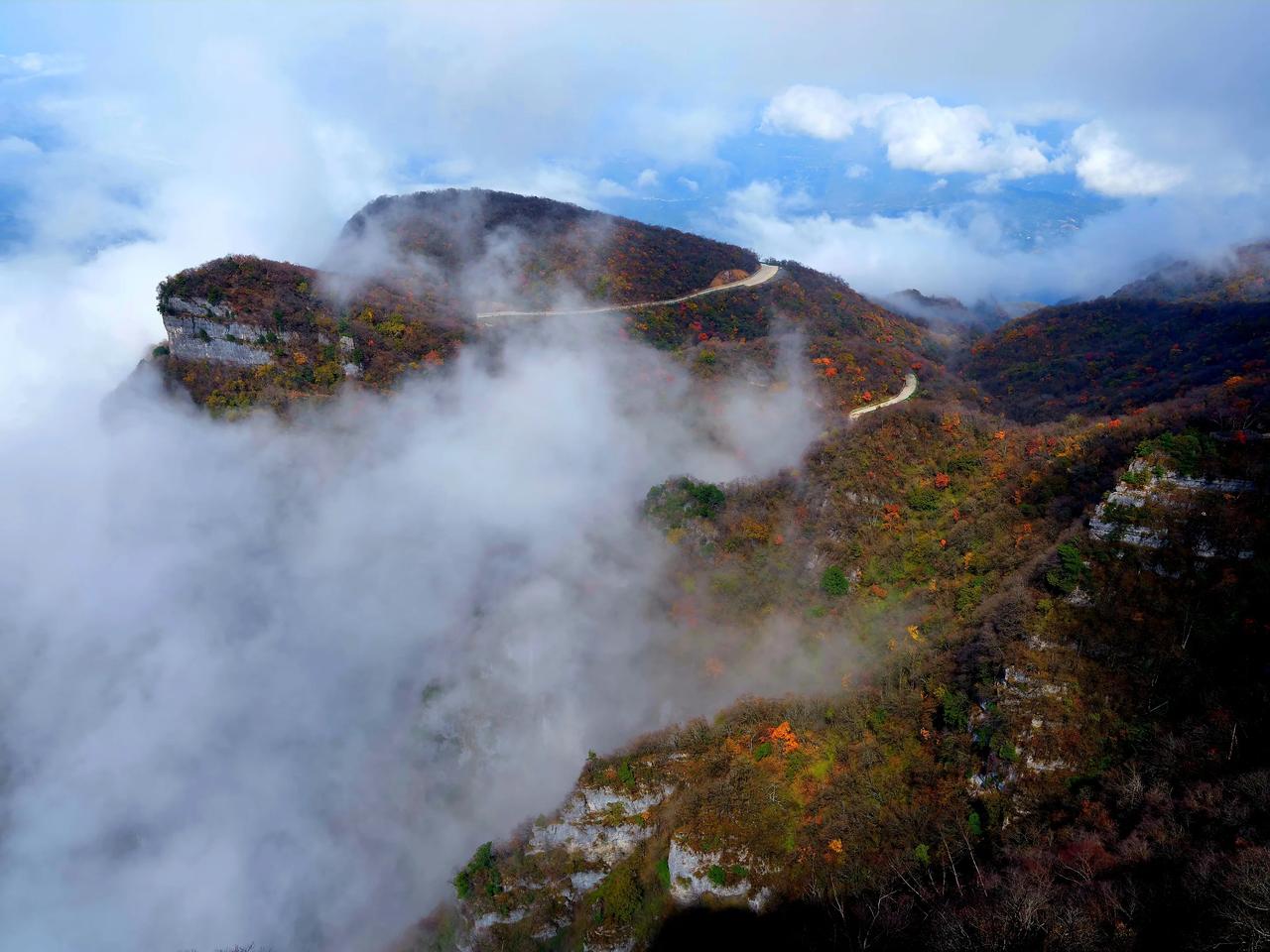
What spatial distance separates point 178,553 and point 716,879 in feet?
181

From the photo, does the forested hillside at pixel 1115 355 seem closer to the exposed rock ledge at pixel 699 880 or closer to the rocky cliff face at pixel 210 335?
A: the exposed rock ledge at pixel 699 880

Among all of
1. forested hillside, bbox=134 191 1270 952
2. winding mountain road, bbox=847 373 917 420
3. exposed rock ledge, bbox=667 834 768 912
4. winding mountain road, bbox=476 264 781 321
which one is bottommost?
exposed rock ledge, bbox=667 834 768 912

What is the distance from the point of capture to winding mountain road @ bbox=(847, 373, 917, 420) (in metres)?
66.3

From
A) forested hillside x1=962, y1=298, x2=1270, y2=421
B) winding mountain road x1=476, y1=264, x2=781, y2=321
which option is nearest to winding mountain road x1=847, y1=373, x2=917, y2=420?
forested hillside x1=962, y1=298, x2=1270, y2=421

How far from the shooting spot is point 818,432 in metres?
62.5

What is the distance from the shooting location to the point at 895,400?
7025 centimetres

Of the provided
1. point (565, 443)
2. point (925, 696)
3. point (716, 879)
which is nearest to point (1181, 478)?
point (925, 696)

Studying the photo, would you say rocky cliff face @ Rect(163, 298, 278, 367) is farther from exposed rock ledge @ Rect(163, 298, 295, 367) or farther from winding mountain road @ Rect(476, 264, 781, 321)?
winding mountain road @ Rect(476, 264, 781, 321)

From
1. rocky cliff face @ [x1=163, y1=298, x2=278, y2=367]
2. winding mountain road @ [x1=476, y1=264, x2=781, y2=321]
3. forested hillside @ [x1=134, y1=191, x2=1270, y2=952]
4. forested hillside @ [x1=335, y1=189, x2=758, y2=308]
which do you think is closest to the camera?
forested hillside @ [x1=134, y1=191, x2=1270, y2=952]

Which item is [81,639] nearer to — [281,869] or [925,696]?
[281,869]

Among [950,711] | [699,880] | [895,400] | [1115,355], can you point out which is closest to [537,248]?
[895,400]

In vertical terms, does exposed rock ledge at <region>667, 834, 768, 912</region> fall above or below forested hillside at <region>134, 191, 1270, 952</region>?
below

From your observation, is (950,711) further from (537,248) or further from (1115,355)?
(537,248)

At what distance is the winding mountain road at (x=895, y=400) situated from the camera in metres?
66.3
